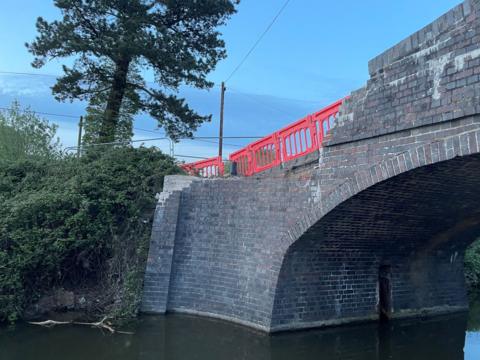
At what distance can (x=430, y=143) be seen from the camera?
4594mm

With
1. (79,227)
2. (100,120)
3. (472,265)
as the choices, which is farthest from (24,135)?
(472,265)

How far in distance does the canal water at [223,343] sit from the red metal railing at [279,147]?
2997mm

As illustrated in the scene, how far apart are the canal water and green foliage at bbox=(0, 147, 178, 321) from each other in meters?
0.80

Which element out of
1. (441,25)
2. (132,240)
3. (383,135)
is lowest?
(132,240)

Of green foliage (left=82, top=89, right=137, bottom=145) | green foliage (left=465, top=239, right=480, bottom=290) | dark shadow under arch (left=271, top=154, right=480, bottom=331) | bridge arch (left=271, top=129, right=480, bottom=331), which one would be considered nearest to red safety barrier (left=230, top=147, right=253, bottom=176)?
bridge arch (left=271, top=129, right=480, bottom=331)

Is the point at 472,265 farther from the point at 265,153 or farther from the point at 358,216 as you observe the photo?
the point at 265,153

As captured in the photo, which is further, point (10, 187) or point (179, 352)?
point (10, 187)

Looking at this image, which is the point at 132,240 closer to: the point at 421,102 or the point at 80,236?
the point at 80,236

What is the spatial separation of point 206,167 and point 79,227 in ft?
9.91

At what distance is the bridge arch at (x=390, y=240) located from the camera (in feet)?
16.6

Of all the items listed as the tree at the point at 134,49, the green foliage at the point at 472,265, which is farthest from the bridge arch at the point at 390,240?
the tree at the point at 134,49

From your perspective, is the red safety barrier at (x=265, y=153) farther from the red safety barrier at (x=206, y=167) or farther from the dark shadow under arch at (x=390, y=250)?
the dark shadow under arch at (x=390, y=250)

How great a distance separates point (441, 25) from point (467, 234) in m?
5.47

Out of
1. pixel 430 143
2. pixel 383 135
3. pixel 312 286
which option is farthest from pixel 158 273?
pixel 430 143
